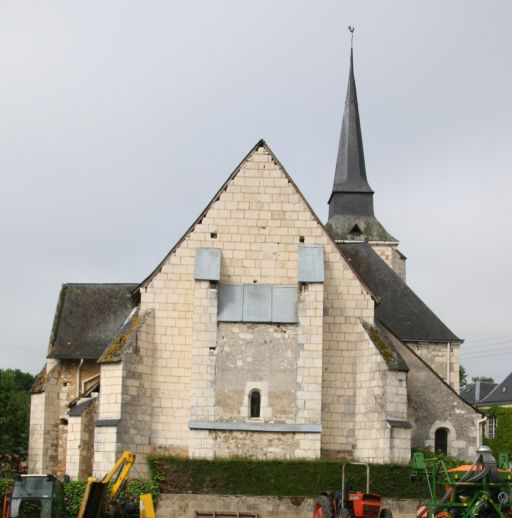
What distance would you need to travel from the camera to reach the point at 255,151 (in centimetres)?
3288

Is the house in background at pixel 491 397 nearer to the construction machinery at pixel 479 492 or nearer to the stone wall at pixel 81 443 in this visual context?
the stone wall at pixel 81 443

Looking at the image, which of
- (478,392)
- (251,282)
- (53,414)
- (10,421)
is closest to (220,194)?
(251,282)

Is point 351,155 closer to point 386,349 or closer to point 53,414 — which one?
point 53,414

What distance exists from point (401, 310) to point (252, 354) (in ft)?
43.6

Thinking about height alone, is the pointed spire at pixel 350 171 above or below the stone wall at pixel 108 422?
above

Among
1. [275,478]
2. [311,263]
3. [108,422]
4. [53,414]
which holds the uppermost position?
[311,263]

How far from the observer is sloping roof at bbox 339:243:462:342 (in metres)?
42.3

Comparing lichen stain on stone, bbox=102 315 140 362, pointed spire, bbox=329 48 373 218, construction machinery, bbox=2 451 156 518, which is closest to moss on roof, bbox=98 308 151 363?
lichen stain on stone, bbox=102 315 140 362

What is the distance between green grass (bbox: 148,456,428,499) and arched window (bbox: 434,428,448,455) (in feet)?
19.1

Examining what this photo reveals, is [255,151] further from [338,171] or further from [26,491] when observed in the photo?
[338,171]

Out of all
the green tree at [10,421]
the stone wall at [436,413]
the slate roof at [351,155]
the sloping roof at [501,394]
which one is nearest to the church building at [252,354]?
the stone wall at [436,413]

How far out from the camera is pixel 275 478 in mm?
29141

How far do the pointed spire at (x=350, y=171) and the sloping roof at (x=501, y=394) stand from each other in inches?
912

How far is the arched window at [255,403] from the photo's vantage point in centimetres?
3091
